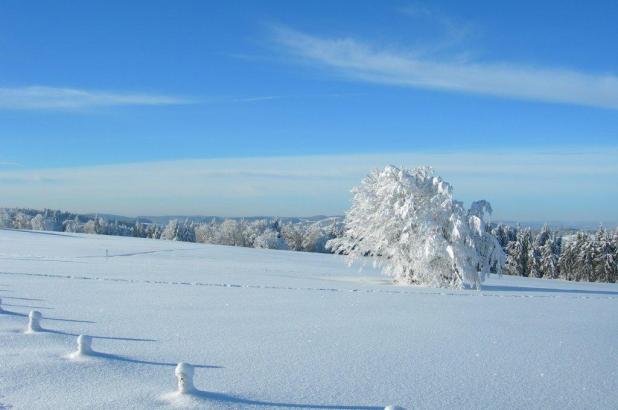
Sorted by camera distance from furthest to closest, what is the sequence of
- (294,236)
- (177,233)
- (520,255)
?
(177,233)
(294,236)
(520,255)

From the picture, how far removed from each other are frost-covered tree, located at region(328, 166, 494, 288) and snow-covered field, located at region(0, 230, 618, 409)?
6.46m

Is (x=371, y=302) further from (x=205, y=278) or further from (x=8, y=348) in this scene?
(x=8, y=348)

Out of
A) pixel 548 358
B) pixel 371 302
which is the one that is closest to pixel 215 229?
pixel 371 302

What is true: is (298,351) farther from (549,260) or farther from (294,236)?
(294,236)

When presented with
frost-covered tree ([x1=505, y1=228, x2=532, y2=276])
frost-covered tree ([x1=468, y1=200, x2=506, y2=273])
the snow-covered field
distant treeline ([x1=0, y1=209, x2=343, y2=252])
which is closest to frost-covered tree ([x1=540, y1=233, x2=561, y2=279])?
frost-covered tree ([x1=505, y1=228, x2=532, y2=276])

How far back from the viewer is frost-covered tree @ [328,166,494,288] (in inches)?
857

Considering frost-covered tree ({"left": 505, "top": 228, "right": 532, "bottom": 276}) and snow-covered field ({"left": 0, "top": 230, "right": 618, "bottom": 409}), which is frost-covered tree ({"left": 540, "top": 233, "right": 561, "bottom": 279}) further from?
snow-covered field ({"left": 0, "top": 230, "right": 618, "bottom": 409})

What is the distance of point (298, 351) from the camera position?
26.4 ft

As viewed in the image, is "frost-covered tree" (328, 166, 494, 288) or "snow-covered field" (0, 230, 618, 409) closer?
"snow-covered field" (0, 230, 618, 409)

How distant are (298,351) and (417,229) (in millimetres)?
15041

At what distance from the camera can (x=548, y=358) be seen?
829 centimetres

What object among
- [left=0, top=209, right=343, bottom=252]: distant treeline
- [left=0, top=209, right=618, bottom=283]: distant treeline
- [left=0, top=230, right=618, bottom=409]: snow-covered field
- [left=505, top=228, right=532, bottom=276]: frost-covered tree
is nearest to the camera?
[left=0, top=230, right=618, bottom=409]: snow-covered field

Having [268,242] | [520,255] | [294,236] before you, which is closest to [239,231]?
[294,236]

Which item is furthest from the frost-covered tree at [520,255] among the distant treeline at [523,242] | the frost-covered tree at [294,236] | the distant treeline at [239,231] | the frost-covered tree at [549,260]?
the frost-covered tree at [294,236]
